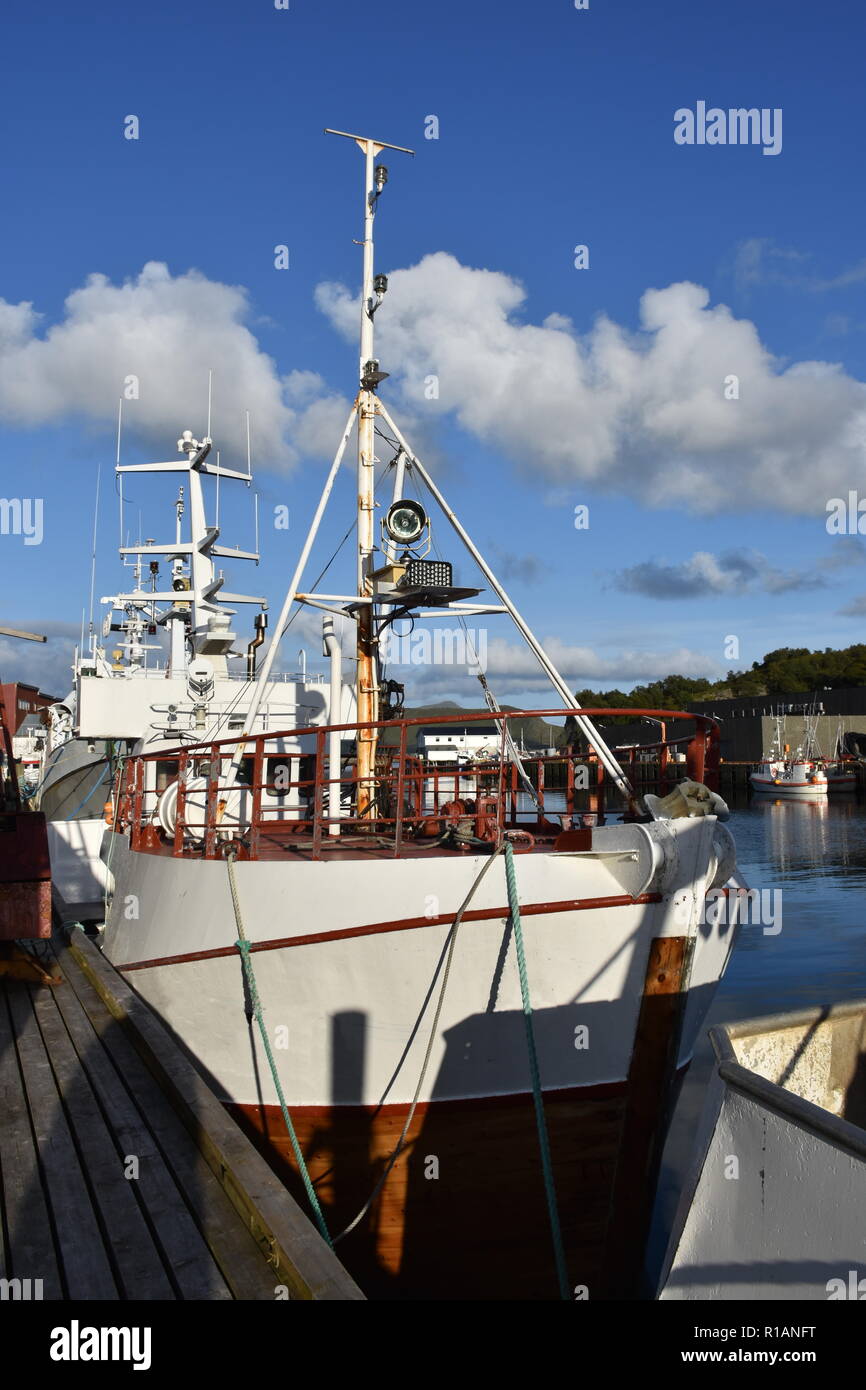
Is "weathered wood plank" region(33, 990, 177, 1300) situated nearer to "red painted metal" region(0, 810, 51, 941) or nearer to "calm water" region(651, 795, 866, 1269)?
"red painted metal" region(0, 810, 51, 941)

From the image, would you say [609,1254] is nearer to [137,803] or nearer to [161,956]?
[161,956]

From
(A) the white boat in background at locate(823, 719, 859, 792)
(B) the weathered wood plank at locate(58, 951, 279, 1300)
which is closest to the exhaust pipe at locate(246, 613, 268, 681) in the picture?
(B) the weathered wood plank at locate(58, 951, 279, 1300)

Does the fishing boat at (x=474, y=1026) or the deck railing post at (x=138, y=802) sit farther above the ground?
the deck railing post at (x=138, y=802)

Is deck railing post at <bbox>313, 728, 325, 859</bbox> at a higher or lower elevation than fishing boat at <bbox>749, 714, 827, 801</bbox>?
higher

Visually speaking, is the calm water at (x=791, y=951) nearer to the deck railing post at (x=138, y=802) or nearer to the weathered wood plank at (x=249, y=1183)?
the weathered wood plank at (x=249, y=1183)

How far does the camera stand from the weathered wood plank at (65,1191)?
4.27 metres

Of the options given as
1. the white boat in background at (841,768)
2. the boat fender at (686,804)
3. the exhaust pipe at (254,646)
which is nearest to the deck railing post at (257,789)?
the boat fender at (686,804)

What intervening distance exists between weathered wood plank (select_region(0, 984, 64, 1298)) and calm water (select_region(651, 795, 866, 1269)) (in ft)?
19.3

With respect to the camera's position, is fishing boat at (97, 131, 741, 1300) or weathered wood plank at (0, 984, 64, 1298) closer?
weathered wood plank at (0, 984, 64, 1298)

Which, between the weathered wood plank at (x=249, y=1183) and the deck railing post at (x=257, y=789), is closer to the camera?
the weathered wood plank at (x=249, y=1183)

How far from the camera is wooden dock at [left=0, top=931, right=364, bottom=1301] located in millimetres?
4234

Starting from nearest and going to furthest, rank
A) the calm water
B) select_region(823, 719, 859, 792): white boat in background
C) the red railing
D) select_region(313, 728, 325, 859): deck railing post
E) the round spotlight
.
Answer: select_region(313, 728, 325, 859): deck railing post
the red railing
the round spotlight
the calm water
select_region(823, 719, 859, 792): white boat in background

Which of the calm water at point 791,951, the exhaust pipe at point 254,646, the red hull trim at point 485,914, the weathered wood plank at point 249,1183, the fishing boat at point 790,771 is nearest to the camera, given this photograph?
the weathered wood plank at point 249,1183

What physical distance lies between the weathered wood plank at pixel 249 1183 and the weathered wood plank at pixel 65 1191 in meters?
0.69
